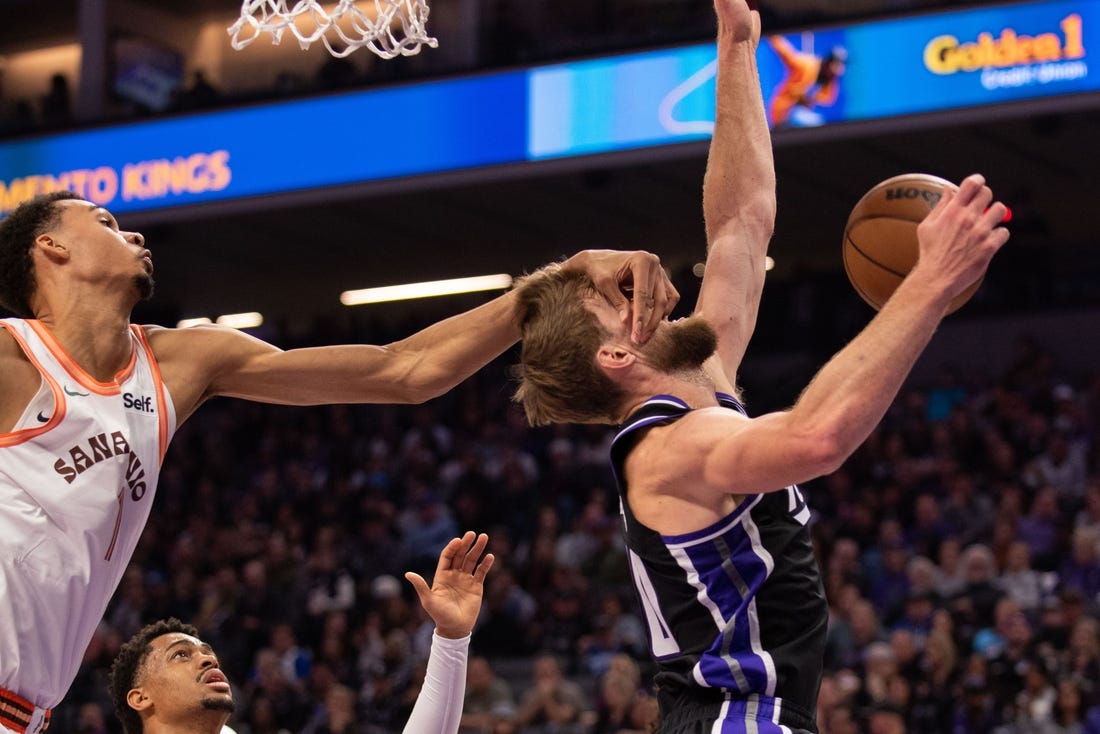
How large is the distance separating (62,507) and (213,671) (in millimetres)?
1416

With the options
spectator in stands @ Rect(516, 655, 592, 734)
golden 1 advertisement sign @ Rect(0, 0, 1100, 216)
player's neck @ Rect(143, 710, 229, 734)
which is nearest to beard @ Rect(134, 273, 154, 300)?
player's neck @ Rect(143, 710, 229, 734)

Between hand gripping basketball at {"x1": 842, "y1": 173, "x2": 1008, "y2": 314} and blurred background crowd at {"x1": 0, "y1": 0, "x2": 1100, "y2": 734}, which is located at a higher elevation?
hand gripping basketball at {"x1": 842, "y1": 173, "x2": 1008, "y2": 314}

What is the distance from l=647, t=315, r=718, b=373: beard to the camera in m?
3.09

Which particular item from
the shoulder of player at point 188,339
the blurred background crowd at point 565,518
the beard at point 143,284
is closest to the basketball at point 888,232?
the shoulder of player at point 188,339

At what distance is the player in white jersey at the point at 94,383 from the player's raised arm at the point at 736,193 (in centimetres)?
50

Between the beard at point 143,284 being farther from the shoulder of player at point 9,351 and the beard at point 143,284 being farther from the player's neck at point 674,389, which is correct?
the player's neck at point 674,389

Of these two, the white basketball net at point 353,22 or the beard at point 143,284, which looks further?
the white basketball net at point 353,22

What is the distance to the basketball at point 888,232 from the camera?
3.53 meters

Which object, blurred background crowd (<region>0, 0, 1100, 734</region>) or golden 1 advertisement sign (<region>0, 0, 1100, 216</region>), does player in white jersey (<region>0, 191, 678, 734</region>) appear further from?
golden 1 advertisement sign (<region>0, 0, 1100, 216</region>)

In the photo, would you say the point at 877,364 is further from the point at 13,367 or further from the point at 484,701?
the point at 484,701

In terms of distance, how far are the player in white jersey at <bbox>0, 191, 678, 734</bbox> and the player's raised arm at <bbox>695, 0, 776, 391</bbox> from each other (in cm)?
50

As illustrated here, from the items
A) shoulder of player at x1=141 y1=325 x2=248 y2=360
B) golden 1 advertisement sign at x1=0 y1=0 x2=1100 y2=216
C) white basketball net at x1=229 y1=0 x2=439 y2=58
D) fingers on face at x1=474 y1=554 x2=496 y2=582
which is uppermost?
golden 1 advertisement sign at x1=0 y1=0 x2=1100 y2=216

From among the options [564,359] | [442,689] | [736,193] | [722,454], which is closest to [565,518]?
[442,689]

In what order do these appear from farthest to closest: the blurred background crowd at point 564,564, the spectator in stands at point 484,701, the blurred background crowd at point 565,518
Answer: the spectator in stands at point 484,701, the blurred background crowd at point 565,518, the blurred background crowd at point 564,564
